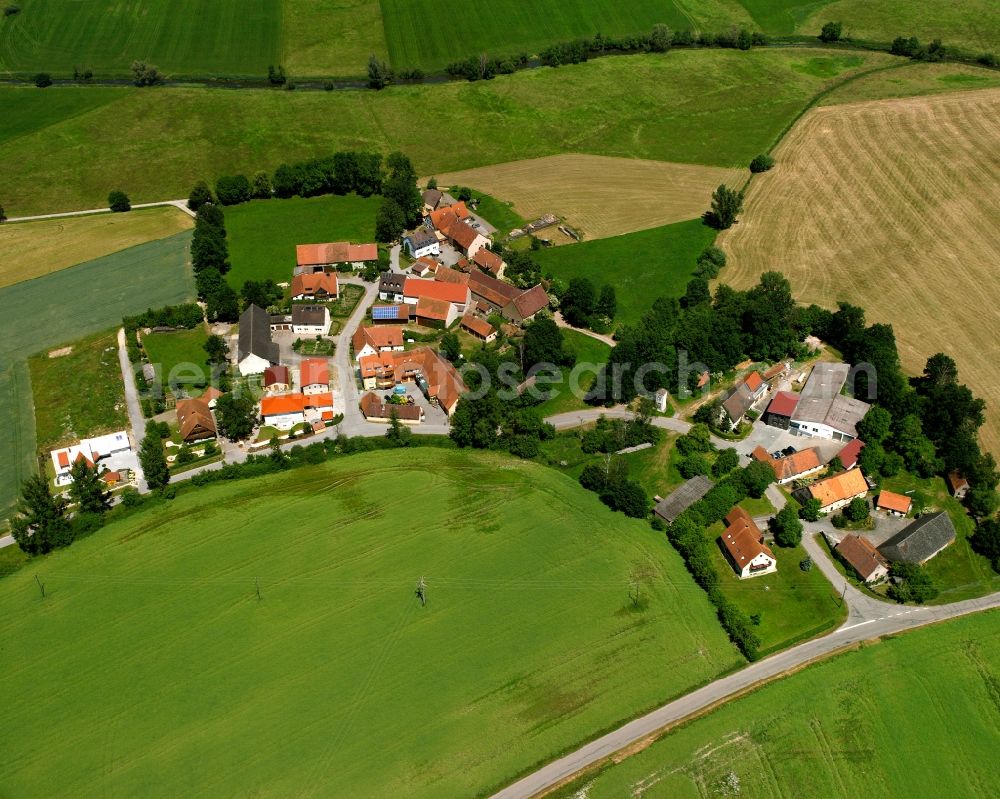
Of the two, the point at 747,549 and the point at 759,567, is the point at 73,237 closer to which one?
the point at 747,549

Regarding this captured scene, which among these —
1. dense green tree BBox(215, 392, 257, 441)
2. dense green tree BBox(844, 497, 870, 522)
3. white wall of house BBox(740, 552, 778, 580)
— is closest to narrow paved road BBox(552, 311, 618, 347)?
dense green tree BBox(844, 497, 870, 522)

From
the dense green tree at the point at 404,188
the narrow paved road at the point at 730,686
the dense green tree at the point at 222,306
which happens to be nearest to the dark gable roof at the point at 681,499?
the narrow paved road at the point at 730,686

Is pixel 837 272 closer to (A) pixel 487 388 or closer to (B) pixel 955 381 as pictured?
(B) pixel 955 381

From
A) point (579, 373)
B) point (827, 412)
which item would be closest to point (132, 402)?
point (579, 373)

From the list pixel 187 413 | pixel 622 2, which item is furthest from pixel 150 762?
pixel 622 2

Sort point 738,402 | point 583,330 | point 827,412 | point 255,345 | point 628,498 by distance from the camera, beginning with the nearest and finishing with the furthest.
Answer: point 628,498
point 827,412
point 738,402
point 255,345
point 583,330
